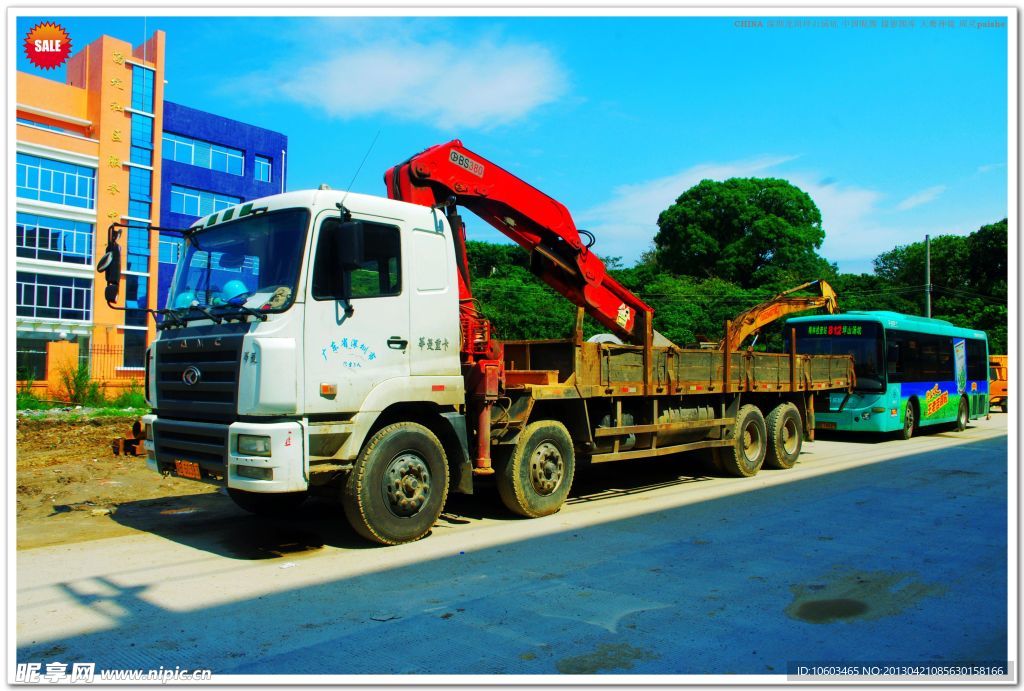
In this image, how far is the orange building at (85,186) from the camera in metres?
31.3

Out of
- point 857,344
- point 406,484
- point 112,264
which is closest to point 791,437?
point 857,344

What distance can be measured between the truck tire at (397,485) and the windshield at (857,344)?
39.7 feet

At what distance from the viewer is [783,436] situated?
40.2ft

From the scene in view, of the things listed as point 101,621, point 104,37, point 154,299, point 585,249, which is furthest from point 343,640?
point 104,37

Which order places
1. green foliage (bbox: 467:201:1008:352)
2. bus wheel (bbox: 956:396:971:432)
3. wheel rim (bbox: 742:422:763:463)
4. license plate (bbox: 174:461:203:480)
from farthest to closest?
green foliage (bbox: 467:201:1008:352) → bus wheel (bbox: 956:396:971:432) → wheel rim (bbox: 742:422:763:463) → license plate (bbox: 174:461:203:480)

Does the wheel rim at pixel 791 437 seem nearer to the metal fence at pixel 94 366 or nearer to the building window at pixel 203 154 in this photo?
the metal fence at pixel 94 366

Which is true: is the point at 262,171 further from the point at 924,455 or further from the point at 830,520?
the point at 830,520

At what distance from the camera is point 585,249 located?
381 inches

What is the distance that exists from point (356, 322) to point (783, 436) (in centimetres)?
837

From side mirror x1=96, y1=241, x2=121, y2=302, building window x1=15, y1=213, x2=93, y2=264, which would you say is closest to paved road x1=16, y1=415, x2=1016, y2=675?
side mirror x1=96, y1=241, x2=121, y2=302

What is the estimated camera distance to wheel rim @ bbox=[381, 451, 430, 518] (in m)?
6.62

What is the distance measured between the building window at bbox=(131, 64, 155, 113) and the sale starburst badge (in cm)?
590

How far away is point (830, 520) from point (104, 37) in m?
35.7

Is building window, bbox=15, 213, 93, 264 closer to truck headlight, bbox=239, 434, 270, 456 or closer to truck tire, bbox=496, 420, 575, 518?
truck tire, bbox=496, 420, 575, 518
